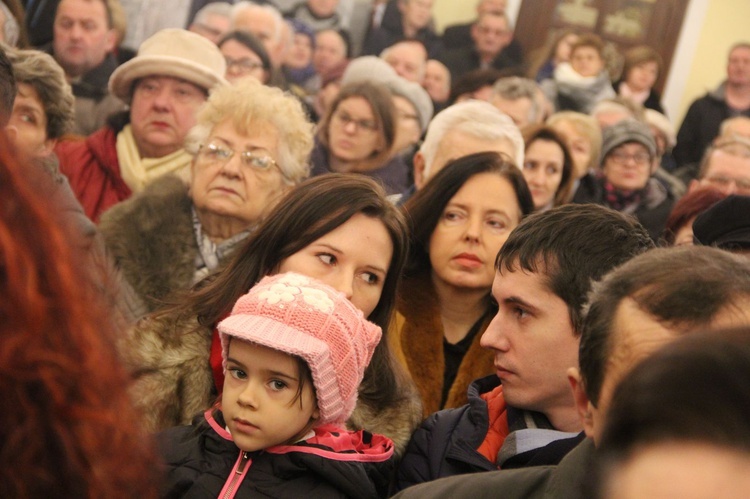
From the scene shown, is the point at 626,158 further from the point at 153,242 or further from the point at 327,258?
the point at 327,258

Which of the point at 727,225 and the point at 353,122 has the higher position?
the point at 727,225

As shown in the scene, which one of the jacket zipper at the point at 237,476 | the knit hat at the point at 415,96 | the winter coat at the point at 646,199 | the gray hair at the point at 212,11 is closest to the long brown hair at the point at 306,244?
the jacket zipper at the point at 237,476

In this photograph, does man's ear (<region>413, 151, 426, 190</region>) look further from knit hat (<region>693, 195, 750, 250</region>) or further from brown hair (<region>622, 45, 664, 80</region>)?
brown hair (<region>622, 45, 664, 80</region>)

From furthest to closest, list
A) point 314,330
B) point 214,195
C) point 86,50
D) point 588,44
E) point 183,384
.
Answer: point 588,44, point 86,50, point 214,195, point 183,384, point 314,330

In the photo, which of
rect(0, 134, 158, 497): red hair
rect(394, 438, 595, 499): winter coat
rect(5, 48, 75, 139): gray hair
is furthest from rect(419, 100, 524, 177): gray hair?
rect(0, 134, 158, 497): red hair

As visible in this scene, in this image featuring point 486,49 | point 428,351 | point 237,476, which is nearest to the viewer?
point 237,476

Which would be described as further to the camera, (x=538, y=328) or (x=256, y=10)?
(x=256, y=10)

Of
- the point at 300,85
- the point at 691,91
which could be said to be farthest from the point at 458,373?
the point at 691,91

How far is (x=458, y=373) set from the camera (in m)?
3.60

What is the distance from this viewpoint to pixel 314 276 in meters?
3.18

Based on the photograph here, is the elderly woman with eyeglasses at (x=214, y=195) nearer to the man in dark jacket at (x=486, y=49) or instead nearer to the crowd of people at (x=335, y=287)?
the crowd of people at (x=335, y=287)

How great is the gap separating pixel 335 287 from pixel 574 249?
2.44 feet

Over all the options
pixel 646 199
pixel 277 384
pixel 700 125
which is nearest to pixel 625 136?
pixel 646 199

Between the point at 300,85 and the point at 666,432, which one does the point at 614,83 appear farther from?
the point at 666,432
